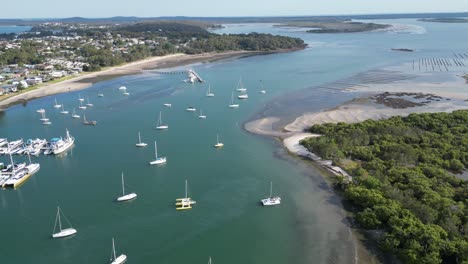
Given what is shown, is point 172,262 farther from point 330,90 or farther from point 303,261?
point 330,90

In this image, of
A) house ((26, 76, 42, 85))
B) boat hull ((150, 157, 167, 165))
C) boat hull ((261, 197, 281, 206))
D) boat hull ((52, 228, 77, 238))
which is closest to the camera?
boat hull ((52, 228, 77, 238))

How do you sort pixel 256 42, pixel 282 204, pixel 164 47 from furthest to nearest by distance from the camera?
1. pixel 256 42
2. pixel 164 47
3. pixel 282 204

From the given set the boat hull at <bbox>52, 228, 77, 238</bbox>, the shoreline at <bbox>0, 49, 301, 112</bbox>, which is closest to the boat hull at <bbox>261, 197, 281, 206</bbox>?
the boat hull at <bbox>52, 228, 77, 238</bbox>

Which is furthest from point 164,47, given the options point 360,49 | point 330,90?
point 330,90

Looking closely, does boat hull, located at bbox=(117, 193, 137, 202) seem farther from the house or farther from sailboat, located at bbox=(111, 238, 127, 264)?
the house

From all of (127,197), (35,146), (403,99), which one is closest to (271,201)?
(127,197)
